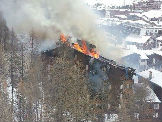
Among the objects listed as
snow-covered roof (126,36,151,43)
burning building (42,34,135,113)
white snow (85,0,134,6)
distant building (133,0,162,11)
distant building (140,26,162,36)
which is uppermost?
white snow (85,0,134,6)

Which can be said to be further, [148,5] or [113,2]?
[113,2]

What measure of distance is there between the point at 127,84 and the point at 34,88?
546 centimetres

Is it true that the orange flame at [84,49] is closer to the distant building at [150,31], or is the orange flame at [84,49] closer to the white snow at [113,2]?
the distant building at [150,31]

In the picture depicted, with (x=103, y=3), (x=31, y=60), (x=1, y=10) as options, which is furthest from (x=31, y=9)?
(x=103, y=3)

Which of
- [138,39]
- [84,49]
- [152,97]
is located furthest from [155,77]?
[138,39]

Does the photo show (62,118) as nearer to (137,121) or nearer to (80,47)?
(137,121)

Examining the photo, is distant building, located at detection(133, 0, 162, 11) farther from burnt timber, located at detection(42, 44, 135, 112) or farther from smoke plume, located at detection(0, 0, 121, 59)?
burnt timber, located at detection(42, 44, 135, 112)

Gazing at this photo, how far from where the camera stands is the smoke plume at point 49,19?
98.6 feet

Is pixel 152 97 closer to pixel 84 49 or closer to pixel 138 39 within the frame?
pixel 84 49

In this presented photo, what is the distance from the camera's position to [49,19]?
30.3m

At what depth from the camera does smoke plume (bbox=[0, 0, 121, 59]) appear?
30062mm

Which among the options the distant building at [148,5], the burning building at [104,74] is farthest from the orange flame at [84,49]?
the distant building at [148,5]

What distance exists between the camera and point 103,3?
324 ft

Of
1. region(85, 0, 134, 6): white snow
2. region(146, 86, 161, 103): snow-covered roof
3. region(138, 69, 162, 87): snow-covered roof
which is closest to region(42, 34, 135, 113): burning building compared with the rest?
region(146, 86, 161, 103): snow-covered roof
